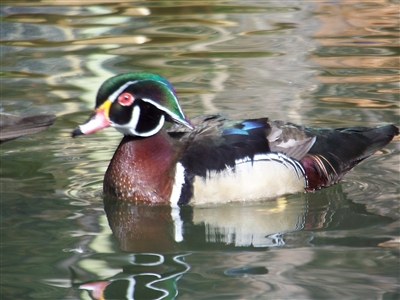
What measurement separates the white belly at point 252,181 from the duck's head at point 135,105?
1.57 feet

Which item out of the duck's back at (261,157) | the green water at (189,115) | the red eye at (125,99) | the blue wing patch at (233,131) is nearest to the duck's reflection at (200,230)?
the green water at (189,115)

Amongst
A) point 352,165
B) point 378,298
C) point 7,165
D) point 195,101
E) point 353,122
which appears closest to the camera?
point 378,298

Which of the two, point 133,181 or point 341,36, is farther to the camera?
point 341,36

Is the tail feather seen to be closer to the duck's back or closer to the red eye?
the duck's back

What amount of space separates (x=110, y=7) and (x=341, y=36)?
3874mm

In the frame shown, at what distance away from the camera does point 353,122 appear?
8.37m

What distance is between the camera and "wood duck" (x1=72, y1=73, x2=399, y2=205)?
648cm

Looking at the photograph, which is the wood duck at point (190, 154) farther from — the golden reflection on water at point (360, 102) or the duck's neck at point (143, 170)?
the golden reflection on water at point (360, 102)

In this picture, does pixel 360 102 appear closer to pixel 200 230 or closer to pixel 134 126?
pixel 134 126

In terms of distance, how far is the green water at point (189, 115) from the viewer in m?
5.30

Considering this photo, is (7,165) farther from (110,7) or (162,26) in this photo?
(110,7)

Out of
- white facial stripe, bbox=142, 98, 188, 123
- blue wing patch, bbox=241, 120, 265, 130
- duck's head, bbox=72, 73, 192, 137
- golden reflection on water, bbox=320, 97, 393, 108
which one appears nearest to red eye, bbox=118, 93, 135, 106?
duck's head, bbox=72, 73, 192, 137

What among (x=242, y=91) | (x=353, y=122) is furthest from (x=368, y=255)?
(x=242, y=91)

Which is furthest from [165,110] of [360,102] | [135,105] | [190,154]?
[360,102]
